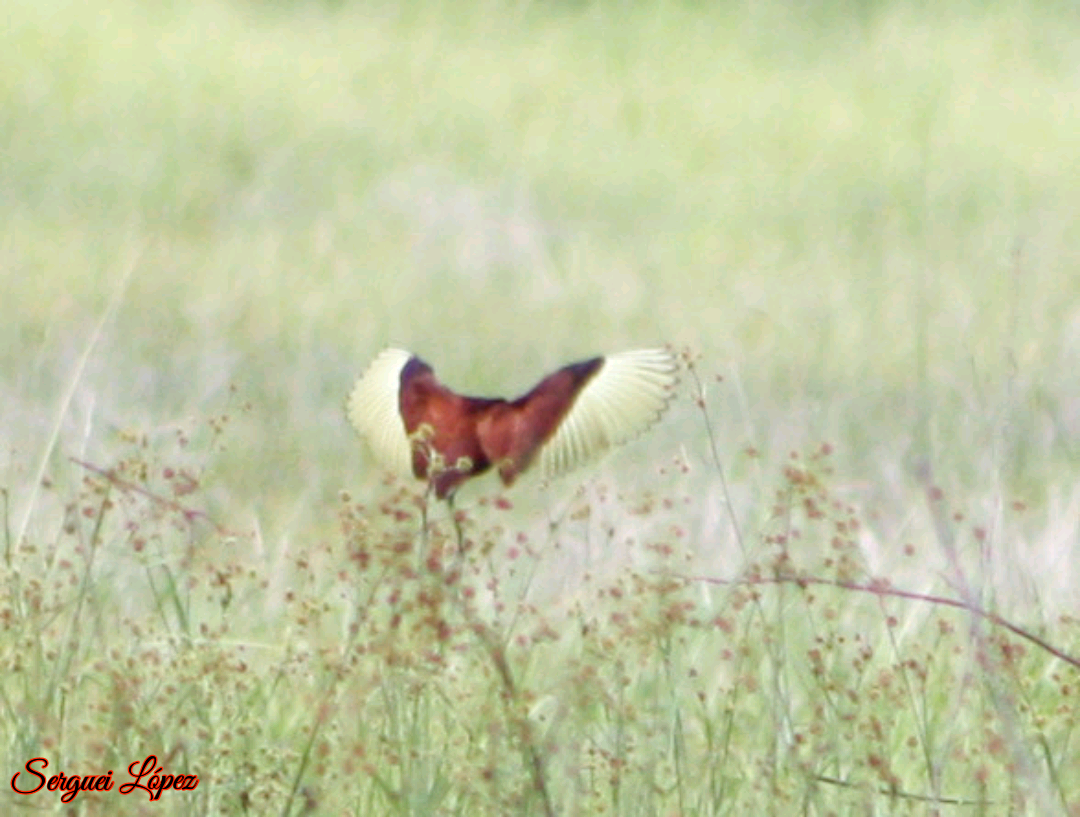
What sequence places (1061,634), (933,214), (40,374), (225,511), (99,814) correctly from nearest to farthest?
(99,814) → (1061,634) → (225,511) → (40,374) → (933,214)

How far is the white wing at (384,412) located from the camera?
10.00 ft

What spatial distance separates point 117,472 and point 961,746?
101 cm

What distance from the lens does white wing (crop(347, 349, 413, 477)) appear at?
305cm

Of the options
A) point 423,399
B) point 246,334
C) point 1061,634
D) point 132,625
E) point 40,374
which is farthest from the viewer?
point 246,334

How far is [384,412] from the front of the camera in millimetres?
3107

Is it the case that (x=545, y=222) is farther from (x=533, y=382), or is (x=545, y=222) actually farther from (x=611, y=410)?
(x=611, y=410)

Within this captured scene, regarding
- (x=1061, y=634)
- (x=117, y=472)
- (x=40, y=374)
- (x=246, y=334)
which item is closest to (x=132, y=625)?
(x=117, y=472)

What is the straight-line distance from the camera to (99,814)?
253cm

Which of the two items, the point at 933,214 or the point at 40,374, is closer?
the point at 40,374

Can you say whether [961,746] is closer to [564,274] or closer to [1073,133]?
[564,274]

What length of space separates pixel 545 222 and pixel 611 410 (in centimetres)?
482
